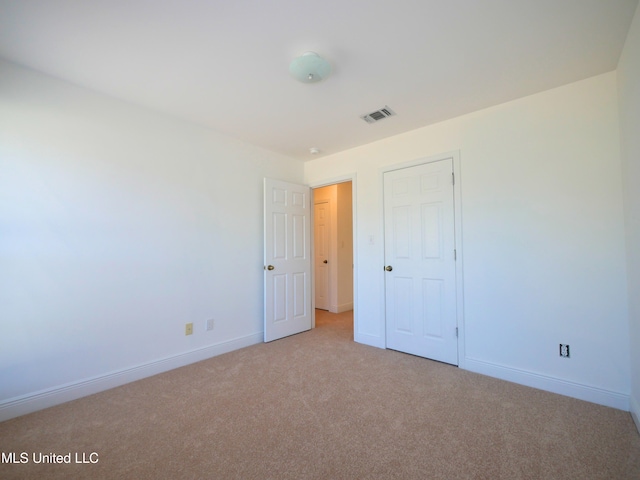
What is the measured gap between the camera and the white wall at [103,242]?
2062 millimetres

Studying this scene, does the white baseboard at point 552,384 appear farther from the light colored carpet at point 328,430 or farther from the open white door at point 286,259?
the open white door at point 286,259

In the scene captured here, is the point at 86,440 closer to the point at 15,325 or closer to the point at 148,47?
the point at 15,325

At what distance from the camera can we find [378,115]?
2.80 m

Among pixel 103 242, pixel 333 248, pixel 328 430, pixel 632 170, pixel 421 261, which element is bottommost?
pixel 328 430

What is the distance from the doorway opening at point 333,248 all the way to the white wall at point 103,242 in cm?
210

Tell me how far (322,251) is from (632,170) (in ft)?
13.3

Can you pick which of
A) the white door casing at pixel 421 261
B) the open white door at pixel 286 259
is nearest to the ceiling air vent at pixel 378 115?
the white door casing at pixel 421 261

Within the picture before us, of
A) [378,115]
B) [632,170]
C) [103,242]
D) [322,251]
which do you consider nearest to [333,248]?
[322,251]

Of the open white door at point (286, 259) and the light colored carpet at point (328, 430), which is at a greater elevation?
the open white door at point (286, 259)

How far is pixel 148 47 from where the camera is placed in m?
1.87

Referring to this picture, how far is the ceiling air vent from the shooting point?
106 inches

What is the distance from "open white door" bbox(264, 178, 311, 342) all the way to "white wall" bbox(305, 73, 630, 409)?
157 centimetres

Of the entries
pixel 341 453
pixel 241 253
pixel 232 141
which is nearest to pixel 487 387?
pixel 341 453

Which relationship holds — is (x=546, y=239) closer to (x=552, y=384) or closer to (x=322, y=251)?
(x=552, y=384)
